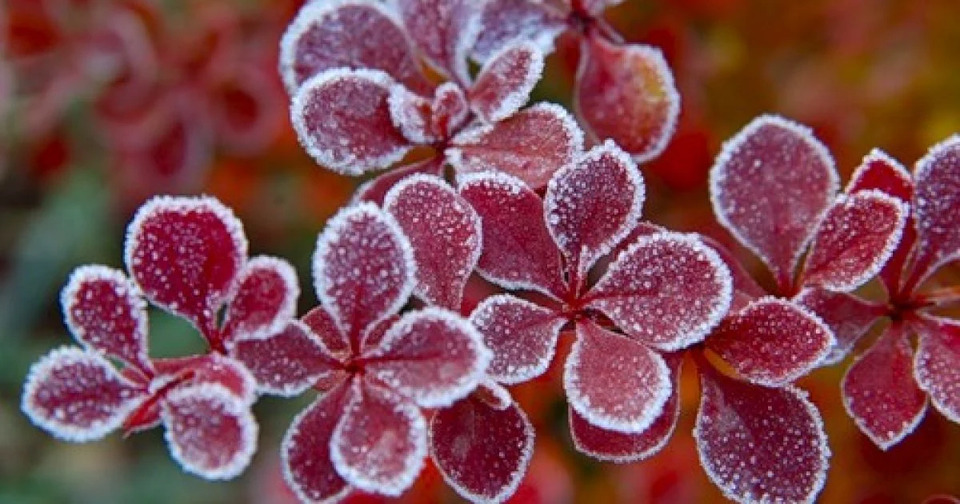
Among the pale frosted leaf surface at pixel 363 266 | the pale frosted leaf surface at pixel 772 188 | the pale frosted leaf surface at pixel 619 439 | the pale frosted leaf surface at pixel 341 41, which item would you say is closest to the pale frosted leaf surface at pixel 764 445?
the pale frosted leaf surface at pixel 619 439

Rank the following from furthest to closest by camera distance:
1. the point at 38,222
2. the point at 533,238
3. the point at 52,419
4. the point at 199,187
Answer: the point at 38,222 < the point at 199,187 < the point at 533,238 < the point at 52,419

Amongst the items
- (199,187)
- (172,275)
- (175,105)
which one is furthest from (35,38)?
(172,275)

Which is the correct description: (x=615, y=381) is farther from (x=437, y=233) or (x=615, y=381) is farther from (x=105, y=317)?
(x=105, y=317)

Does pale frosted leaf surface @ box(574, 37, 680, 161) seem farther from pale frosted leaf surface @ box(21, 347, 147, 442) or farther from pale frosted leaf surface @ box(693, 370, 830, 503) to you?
pale frosted leaf surface @ box(21, 347, 147, 442)

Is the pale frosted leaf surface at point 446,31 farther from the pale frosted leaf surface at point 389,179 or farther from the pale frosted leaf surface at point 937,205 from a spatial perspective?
the pale frosted leaf surface at point 937,205

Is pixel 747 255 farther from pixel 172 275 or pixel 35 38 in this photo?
pixel 35 38

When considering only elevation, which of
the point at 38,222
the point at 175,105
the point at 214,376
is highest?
the point at 214,376
